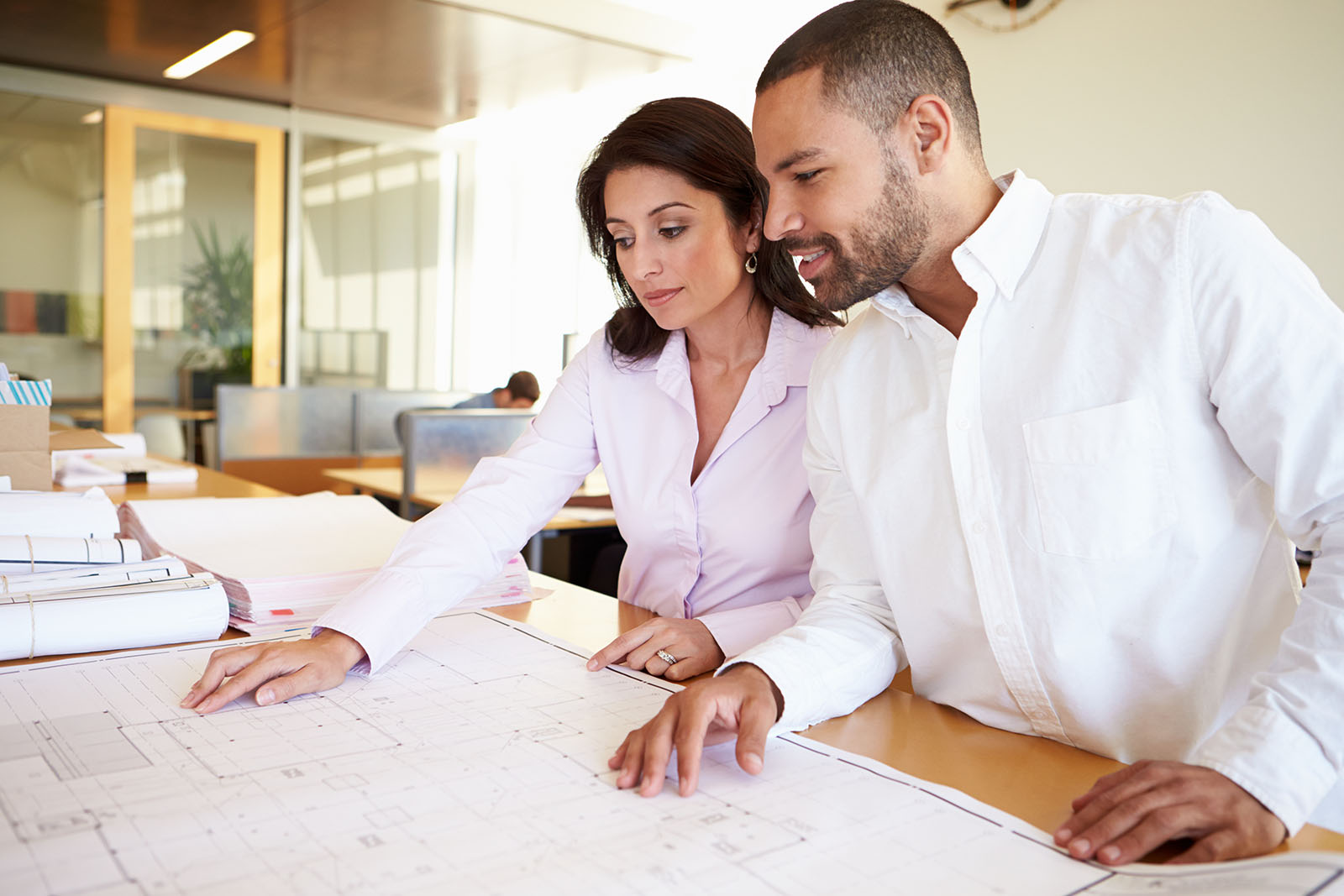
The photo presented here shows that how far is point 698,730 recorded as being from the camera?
2.71 ft

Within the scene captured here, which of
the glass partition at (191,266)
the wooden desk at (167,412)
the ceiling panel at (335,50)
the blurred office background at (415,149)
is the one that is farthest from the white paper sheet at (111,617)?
the glass partition at (191,266)

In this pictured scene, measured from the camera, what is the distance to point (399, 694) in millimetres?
1018

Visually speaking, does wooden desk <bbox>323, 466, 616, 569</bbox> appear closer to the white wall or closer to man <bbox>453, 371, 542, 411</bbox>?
man <bbox>453, 371, 542, 411</bbox>

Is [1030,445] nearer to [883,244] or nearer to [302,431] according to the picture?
[883,244]

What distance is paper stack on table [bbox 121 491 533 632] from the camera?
128 centimetres

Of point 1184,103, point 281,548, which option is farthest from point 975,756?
point 1184,103

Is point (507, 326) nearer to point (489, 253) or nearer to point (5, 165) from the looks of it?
point (489, 253)

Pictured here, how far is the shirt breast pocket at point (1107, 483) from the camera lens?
976mm

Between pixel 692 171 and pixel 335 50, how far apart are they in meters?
5.12

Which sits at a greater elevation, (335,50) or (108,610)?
(335,50)

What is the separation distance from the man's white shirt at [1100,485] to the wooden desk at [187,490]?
1.69 metres

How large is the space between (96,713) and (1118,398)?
0.98 meters

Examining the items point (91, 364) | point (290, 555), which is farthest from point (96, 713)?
point (91, 364)

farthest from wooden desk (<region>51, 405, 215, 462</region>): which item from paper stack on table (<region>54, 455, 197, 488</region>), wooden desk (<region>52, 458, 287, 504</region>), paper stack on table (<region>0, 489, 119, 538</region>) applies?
paper stack on table (<region>0, 489, 119, 538</region>)
